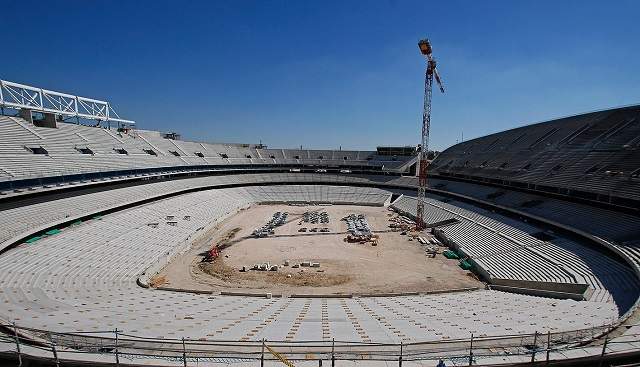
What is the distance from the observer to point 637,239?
84.4ft

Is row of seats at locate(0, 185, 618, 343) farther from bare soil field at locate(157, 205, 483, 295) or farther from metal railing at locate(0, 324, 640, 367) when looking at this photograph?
bare soil field at locate(157, 205, 483, 295)

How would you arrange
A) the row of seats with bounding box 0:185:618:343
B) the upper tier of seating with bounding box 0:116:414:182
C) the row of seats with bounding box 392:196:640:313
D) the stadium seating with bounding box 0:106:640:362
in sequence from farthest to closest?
the upper tier of seating with bounding box 0:116:414:182, the row of seats with bounding box 392:196:640:313, the stadium seating with bounding box 0:106:640:362, the row of seats with bounding box 0:185:618:343

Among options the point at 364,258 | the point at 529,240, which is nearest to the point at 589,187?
the point at 529,240

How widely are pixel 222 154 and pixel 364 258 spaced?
2310 inches

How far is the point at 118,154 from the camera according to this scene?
51.9m

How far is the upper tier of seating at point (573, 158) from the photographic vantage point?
34.2m

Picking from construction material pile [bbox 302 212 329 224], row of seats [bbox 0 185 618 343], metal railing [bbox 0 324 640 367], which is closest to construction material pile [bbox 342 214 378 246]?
construction material pile [bbox 302 212 329 224]

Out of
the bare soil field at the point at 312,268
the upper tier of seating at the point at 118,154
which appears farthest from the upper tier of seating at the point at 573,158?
the upper tier of seating at the point at 118,154

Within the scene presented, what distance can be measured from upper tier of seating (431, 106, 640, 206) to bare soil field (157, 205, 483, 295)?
19061 millimetres

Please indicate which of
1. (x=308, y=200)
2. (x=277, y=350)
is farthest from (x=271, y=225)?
(x=277, y=350)

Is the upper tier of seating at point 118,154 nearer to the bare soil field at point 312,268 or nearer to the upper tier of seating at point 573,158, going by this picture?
the bare soil field at point 312,268

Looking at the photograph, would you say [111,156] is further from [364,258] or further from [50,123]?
[364,258]

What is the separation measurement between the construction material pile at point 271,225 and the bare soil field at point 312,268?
1098 millimetres

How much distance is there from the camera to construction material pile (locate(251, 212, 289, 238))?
42.8 m
